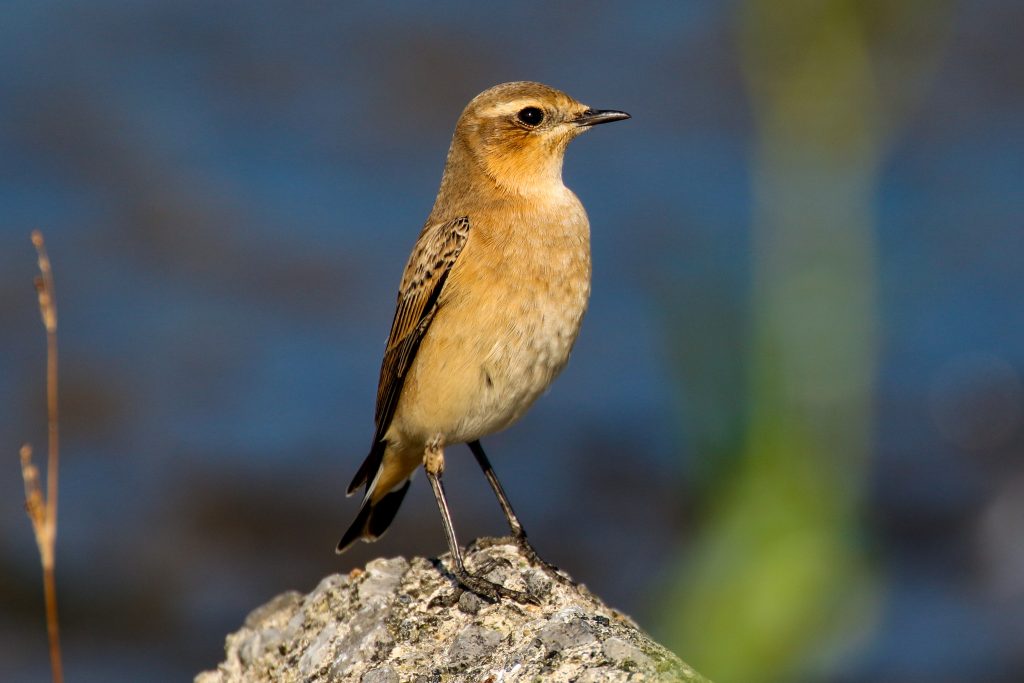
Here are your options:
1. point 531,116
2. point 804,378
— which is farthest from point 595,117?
point 804,378

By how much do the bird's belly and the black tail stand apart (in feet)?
2.02

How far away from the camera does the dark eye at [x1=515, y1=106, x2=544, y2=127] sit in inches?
261

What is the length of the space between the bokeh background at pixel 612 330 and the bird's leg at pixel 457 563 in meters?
0.57

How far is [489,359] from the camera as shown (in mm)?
5852

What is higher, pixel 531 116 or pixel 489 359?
pixel 531 116

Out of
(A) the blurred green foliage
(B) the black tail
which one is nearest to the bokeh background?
(A) the blurred green foliage

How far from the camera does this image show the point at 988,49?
18.6 metres

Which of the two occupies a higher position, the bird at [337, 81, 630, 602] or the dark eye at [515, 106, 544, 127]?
the dark eye at [515, 106, 544, 127]

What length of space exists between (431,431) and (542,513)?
17.6 ft

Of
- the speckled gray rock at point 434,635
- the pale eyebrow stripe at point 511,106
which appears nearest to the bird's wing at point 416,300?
the pale eyebrow stripe at point 511,106

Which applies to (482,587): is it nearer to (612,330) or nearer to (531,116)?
(531,116)

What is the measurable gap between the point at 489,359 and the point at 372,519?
117 cm

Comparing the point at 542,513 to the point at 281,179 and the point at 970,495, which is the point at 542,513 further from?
the point at 281,179

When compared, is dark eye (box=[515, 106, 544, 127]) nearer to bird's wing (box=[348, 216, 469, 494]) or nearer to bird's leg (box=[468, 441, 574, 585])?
bird's wing (box=[348, 216, 469, 494])
